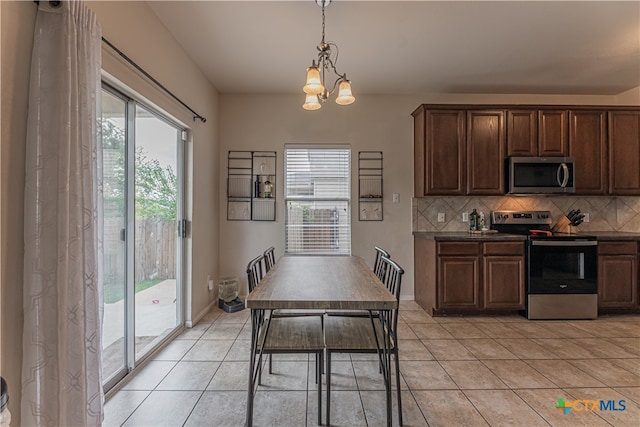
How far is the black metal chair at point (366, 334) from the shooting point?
1.74m

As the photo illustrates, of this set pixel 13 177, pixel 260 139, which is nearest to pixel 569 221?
pixel 260 139

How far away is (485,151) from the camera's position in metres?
3.66

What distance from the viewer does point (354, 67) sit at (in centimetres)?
332

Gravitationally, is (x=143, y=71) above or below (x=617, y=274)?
above

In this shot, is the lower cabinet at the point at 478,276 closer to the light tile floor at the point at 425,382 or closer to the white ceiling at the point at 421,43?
the light tile floor at the point at 425,382

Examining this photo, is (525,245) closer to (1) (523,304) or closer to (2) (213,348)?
(1) (523,304)

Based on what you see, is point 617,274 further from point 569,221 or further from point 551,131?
point 551,131

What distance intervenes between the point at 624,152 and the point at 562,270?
5.32ft

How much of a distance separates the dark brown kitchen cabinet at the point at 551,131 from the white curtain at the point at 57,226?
4.24 m

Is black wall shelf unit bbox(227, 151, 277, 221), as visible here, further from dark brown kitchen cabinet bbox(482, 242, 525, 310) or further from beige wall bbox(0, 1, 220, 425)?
dark brown kitchen cabinet bbox(482, 242, 525, 310)

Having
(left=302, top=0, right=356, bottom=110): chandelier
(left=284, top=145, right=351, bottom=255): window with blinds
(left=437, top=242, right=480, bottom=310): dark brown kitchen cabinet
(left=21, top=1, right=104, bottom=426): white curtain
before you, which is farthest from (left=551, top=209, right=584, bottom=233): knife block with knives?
(left=21, top=1, right=104, bottom=426): white curtain

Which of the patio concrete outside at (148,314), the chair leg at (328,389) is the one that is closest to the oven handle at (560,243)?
the chair leg at (328,389)

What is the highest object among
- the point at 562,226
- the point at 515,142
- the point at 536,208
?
the point at 515,142

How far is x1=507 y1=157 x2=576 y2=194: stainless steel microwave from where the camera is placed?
11.8 ft
